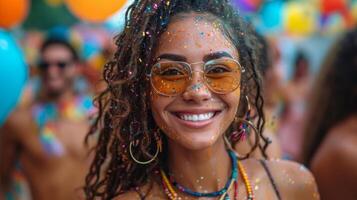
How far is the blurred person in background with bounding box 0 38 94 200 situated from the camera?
3.80m

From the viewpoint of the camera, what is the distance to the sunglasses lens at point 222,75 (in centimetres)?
170

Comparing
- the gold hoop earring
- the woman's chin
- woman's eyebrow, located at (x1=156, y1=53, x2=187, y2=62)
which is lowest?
the gold hoop earring

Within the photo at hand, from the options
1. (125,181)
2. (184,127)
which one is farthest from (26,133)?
(184,127)

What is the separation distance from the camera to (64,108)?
411 cm

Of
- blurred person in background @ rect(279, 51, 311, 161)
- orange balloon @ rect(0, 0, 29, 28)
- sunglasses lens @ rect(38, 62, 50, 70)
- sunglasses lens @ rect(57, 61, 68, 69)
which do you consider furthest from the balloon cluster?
orange balloon @ rect(0, 0, 29, 28)

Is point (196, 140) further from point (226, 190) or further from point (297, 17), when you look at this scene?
point (297, 17)

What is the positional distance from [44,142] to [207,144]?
7.59ft

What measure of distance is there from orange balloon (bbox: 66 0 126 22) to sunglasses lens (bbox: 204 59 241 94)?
1067 mm

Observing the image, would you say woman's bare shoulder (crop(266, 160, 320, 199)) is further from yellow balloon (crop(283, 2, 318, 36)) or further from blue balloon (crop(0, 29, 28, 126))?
yellow balloon (crop(283, 2, 318, 36))

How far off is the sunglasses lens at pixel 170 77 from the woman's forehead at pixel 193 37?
→ 4 centimetres

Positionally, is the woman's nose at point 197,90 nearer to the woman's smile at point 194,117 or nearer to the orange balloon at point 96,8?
the woman's smile at point 194,117

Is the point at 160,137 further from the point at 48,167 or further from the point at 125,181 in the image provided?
the point at 48,167

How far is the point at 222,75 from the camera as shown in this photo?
67.4 inches

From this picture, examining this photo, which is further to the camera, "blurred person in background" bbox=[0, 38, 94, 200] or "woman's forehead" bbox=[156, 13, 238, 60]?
"blurred person in background" bbox=[0, 38, 94, 200]
